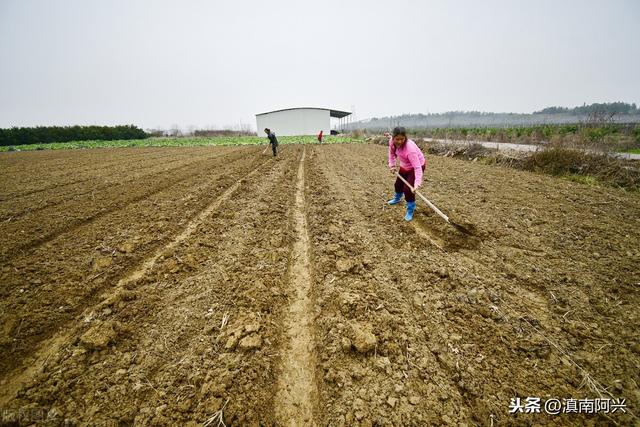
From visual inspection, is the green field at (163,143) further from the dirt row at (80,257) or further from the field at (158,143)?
the dirt row at (80,257)

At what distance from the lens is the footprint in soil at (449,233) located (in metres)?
4.17

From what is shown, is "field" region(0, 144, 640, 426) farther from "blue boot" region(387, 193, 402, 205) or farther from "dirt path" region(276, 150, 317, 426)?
"blue boot" region(387, 193, 402, 205)

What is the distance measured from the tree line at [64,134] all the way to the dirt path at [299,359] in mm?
55994

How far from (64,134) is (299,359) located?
5959 cm

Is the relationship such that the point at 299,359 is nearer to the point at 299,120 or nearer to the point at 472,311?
the point at 472,311

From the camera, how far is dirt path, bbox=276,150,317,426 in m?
1.95

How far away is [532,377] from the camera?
2113 millimetres

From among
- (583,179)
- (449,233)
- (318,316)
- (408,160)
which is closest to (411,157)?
(408,160)

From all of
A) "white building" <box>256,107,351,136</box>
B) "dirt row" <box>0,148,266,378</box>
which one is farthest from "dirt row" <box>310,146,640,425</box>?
"white building" <box>256,107,351,136</box>

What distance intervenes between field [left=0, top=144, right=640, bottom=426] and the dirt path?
0.05ft

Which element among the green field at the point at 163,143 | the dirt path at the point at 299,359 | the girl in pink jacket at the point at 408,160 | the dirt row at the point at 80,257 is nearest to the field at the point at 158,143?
the green field at the point at 163,143

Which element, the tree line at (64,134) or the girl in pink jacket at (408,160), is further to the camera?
the tree line at (64,134)

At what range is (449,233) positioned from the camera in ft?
14.8

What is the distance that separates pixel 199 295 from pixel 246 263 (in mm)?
815
